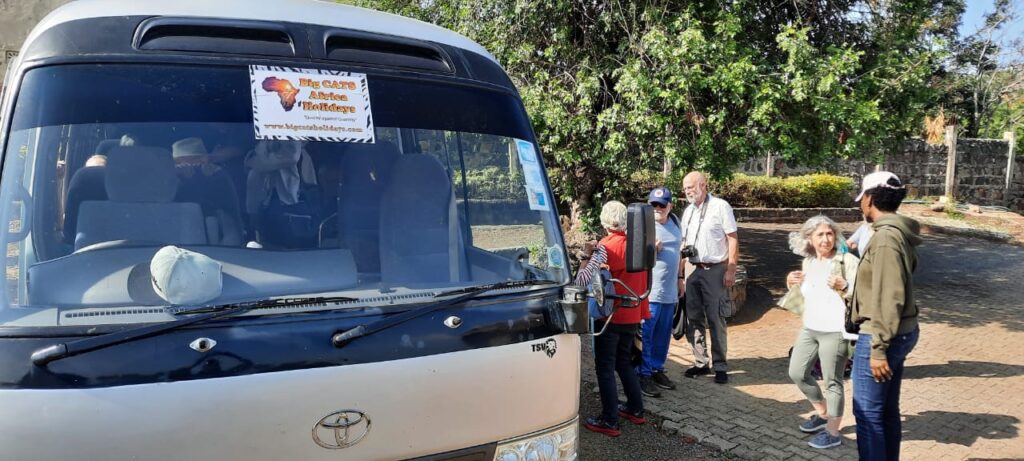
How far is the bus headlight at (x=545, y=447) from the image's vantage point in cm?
262

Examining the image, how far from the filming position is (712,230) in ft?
20.2

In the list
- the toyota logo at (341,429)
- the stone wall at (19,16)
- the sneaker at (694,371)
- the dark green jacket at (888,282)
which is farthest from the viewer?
the stone wall at (19,16)

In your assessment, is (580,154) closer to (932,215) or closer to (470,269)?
(470,269)

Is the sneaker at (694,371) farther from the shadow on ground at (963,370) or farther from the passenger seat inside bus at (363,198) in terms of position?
the passenger seat inside bus at (363,198)

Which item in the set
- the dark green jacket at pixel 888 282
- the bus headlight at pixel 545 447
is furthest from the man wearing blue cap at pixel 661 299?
the bus headlight at pixel 545 447

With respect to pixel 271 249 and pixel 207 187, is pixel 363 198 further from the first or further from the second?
pixel 207 187

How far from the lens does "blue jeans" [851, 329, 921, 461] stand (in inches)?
155

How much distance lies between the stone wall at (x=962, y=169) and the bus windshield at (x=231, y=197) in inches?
797

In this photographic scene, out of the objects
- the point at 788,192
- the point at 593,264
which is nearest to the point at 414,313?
the point at 593,264

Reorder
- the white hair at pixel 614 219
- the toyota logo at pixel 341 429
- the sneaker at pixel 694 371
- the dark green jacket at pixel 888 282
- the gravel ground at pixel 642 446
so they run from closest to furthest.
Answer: the toyota logo at pixel 341 429
the dark green jacket at pixel 888 282
the gravel ground at pixel 642 446
the white hair at pixel 614 219
the sneaker at pixel 694 371

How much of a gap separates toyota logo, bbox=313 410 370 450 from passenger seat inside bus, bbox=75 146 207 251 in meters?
Result: 0.81

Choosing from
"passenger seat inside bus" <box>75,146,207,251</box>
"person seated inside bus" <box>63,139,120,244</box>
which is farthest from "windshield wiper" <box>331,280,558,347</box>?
"person seated inside bus" <box>63,139,120,244</box>

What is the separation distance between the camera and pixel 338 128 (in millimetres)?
2705

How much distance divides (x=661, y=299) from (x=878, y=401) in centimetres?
225
